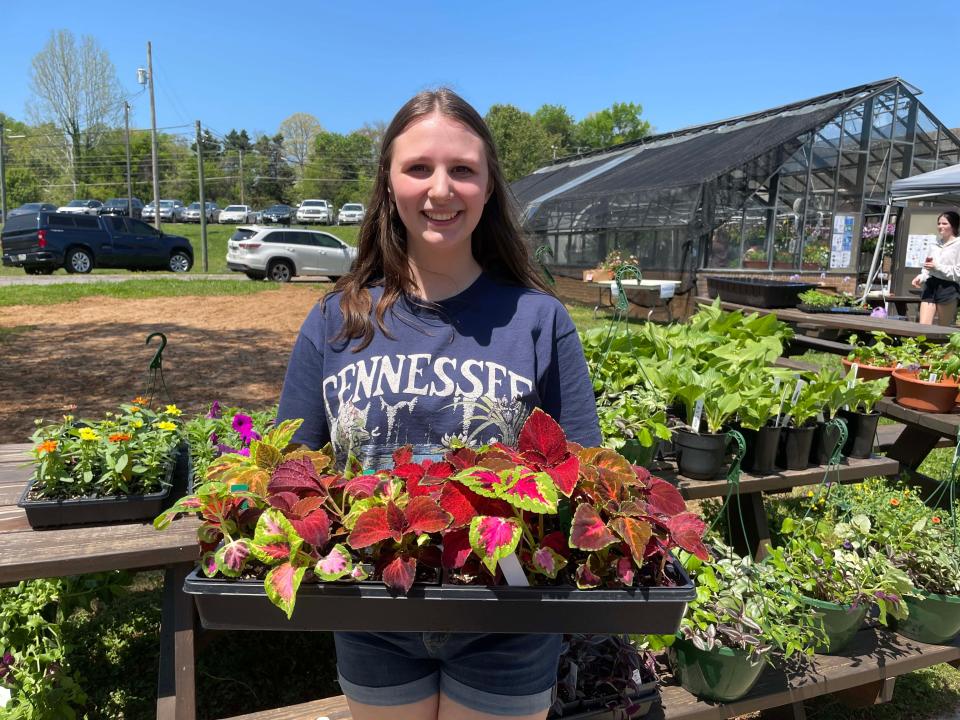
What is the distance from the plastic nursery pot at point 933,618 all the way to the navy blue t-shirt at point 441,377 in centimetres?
173

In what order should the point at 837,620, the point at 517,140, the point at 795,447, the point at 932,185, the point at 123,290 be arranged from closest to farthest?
the point at 837,620
the point at 795,447
the point at 932,185
the point at 123,290
the point at 517,140

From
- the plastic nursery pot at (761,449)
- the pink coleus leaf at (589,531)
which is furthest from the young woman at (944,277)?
the pink coleus leaf at (589,531)

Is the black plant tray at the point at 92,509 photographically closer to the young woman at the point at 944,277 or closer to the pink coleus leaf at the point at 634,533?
the pink coleus leaf at the point at 634,533

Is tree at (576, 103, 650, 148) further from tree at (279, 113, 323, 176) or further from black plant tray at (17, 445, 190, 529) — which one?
black plant tray at (17, 445, 190, 529)

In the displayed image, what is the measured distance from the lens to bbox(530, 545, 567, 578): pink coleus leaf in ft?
3.10

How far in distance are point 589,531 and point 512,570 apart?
0.44ft

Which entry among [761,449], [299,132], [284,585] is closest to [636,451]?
[761,449]

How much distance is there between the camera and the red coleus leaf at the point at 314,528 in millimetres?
932

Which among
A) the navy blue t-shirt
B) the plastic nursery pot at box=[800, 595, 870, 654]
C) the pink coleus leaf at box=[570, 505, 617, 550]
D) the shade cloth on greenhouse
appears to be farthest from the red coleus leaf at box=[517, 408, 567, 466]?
A: the shade cloth on greenhouse

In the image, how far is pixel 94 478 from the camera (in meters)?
1.80

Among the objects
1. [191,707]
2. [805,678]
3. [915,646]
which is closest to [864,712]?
[915,646]

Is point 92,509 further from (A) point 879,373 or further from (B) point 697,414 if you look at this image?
(A) point 879,373

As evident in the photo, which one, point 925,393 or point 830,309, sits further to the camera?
point 830,309

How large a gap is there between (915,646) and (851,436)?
2.69 ft
